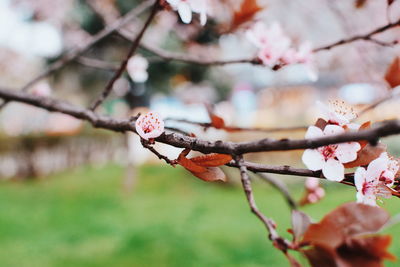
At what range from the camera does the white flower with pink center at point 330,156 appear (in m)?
0.50

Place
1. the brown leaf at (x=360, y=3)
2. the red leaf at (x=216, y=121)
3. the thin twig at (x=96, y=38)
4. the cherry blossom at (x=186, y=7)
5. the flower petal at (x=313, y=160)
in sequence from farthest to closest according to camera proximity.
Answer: the thin twig at (x=96, y=38), the brown leaf at (x=360, y=3), the red leaf at (x=216, y=121), the cherry blossom at (x=186, y=7), the flower petal at (x=313, y=160)

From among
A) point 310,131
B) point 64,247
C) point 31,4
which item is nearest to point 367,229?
point 310,131

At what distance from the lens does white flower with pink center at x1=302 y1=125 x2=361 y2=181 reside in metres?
0.50

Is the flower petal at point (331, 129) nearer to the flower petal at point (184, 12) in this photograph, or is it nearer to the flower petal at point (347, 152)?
the flower petal at point (347, 152)

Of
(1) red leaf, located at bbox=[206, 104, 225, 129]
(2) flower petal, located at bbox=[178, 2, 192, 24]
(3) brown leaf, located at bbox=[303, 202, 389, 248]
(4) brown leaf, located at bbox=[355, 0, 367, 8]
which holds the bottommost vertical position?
(3) brown leaf, located at bbox=[303, 202, 389, 248]

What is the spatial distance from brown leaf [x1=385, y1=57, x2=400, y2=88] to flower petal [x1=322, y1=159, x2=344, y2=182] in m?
0.35

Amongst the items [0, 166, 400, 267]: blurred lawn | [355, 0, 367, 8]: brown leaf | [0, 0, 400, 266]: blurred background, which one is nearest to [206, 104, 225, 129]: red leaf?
[0, 0, 400, 266]: blurred background

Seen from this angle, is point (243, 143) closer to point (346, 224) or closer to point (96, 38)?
point (346, 224)

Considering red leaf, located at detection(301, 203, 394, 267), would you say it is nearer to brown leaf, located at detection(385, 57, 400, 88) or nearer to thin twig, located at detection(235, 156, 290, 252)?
thin twig, located at detection(235, 156, 290, 252)

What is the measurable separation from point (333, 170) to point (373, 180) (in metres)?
0.07

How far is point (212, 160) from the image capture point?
1.69 feet

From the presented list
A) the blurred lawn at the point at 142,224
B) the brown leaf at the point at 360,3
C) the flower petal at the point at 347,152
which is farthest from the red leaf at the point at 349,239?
the blurred lawn at the point at 142,224

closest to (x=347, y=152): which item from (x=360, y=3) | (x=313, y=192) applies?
(x=313, y=192)

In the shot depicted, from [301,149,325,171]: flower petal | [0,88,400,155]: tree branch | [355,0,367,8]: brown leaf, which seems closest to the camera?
[0,88,400,155]: tree branch
